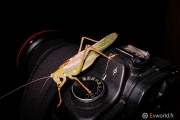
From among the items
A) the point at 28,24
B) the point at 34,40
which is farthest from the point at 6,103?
the point at 34,40

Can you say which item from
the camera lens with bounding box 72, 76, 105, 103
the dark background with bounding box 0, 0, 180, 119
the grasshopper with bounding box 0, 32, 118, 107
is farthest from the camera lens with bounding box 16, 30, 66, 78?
the dark background with bounding box 0, 0, 180, 119

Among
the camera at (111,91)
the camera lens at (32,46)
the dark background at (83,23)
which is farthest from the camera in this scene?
the dark background at (83,23)

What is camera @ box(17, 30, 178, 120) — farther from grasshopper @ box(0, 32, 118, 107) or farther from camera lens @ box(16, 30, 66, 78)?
camera lens @ box(16, 30, 66, 78)

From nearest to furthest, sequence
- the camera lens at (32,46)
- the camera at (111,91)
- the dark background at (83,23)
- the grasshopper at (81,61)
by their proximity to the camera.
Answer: the camera at (111,91) < the grasshopper at (81,61) < the camera lens at (32,46) < the dark background at (83,23)

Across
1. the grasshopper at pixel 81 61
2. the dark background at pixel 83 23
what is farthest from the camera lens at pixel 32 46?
the dark background at pixel 83 23

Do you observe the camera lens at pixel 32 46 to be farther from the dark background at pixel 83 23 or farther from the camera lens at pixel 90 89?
the dark background at pixel 83 23

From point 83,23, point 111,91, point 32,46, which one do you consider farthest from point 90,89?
point 83,23

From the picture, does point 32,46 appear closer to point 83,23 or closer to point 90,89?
point 90,89
